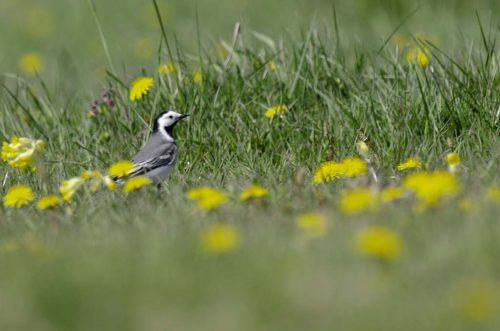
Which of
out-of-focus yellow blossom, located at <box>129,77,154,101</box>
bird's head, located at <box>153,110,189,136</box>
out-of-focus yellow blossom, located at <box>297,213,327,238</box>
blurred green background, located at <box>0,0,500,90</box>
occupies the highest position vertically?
out-of-focus yellow blossom, located at <box>297,213,327,238</box>

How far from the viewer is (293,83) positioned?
619cm

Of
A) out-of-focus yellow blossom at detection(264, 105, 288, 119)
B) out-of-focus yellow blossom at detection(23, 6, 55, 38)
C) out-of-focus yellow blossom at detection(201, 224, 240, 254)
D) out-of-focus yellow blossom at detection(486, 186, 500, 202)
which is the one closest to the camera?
out-of-focus yellow blossom at detection(201, 224, 240, 254)

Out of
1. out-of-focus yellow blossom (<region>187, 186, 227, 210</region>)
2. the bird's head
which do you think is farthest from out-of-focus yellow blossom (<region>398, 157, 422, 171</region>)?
the bird's head

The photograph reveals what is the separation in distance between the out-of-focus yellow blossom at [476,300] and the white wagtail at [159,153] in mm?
2367

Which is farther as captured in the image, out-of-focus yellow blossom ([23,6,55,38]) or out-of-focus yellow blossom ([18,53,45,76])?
out-of-focus yellow blossom ([23,6,55,38])

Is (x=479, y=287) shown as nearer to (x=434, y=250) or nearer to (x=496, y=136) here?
(x=434, y=250)

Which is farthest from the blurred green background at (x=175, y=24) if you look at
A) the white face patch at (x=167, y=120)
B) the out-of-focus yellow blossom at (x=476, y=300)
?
the out-of-focus yellow blossom at (x=476, y=300)

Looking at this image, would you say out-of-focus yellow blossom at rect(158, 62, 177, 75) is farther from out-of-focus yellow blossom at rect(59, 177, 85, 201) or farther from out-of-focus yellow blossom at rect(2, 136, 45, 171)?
out-of-focus yellow blossom at rect(59, 177, 85, 201)

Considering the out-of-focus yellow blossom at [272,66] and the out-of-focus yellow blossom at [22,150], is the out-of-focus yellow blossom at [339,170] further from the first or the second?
the out-of-focus yellow blossom at [272,66]

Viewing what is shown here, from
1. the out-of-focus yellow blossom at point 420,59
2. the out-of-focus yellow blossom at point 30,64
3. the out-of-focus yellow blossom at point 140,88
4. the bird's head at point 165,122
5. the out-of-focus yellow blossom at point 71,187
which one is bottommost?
the out-of-focus yellow blossom at point 30,64

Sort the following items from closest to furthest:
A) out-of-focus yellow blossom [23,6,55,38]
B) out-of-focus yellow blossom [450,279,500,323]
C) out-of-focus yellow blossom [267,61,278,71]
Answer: out-of-focus yellow blossom [450,279,500,323]
out-of-focus yellow blossom [267,61,278,71]
out-of-focus yellow blossom [23,6,55,38]

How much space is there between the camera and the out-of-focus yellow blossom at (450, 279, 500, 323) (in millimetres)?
2764

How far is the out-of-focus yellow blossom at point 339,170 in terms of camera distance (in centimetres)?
450

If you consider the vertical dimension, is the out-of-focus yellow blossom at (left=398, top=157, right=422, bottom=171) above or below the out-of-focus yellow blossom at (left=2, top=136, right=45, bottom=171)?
below
